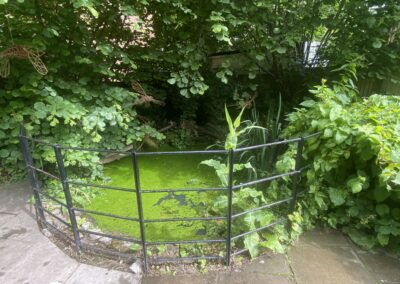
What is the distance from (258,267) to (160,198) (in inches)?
51.3

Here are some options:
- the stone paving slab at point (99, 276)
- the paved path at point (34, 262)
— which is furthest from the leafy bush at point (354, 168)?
the paved path at point (34, 262)

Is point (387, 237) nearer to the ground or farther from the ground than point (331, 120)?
nearer to the ground

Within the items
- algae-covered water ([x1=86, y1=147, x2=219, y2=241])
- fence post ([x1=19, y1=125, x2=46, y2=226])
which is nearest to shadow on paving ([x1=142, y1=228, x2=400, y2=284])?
algae-covered water ([x1=86, y1=147, x2=219, y2=241])

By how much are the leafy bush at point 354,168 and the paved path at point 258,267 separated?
0.16 meters

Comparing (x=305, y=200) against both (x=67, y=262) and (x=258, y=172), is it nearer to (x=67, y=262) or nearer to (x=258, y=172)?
(x=258, y=172)

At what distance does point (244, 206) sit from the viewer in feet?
6.97

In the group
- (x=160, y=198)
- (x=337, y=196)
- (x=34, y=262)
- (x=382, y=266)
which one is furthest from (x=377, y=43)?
(x=34, y=262)

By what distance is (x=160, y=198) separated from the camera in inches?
115

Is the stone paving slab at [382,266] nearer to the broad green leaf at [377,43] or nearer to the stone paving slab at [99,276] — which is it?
the stone paving slab at [99,276]

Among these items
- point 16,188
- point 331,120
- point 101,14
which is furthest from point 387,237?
point 16,188

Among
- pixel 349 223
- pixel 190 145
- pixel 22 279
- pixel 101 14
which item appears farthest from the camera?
pixel 190 145

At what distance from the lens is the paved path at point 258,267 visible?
6.03ft

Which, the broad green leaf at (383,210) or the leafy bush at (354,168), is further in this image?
the broad green leaf at (383,210)

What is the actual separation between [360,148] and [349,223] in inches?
28.1
